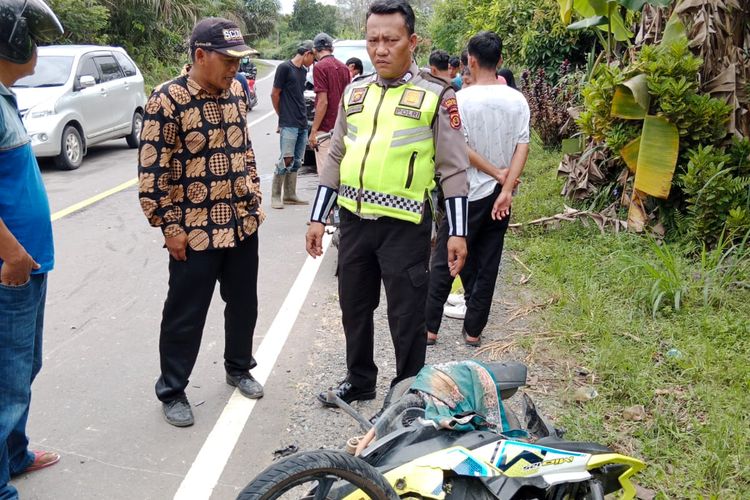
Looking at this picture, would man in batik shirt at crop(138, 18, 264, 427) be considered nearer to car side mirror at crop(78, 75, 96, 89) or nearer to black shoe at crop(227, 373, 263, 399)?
black shoe at crop(227, 373, 263, 399)

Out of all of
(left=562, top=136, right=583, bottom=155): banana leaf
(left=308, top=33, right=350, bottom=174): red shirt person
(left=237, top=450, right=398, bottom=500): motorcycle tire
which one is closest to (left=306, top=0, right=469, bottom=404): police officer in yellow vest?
(left=237, top=450, right=398, bottom=500): motorcycle tire

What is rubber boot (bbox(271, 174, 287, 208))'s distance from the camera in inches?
329

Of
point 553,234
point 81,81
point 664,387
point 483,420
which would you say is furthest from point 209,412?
point 81,81

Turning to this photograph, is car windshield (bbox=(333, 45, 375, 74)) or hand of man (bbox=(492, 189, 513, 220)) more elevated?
car windshield (bbox=(333, 45, 375, 74))

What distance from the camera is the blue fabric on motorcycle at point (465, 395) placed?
8.04ft

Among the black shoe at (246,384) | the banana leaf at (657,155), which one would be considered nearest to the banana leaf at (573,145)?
the banana leaf at (657,155)

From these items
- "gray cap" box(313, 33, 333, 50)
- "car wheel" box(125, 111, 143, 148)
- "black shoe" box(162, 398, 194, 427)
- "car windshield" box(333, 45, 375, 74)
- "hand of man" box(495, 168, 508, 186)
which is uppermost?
"gray cap" box(313, 33, 333, 50)

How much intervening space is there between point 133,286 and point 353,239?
9.47ft

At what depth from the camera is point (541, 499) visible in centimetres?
235

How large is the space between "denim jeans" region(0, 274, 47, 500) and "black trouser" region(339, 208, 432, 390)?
1419 millimetres

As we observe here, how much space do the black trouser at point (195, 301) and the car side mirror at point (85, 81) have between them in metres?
8.35

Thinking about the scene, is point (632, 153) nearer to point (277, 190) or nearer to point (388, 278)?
point (388, 278)

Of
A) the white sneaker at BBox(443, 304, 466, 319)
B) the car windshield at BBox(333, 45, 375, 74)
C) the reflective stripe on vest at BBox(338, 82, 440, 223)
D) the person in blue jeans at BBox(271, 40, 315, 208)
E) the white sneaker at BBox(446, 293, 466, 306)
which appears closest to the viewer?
the reflective stripe on vest at BBox(338, 82, 440, 223)

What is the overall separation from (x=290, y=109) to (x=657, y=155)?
4139 millimetres
